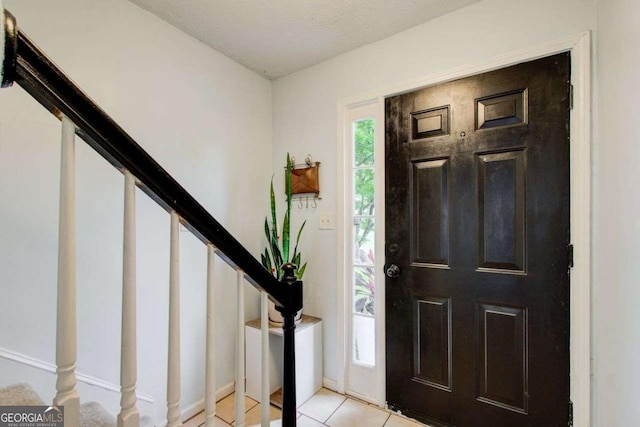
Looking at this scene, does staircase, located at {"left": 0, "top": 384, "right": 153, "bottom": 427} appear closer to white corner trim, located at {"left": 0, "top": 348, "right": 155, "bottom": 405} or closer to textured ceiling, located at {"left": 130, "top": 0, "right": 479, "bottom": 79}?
white corner trim, located at {"left": 0, "top": 348, "right": 155, "bottom": 405}

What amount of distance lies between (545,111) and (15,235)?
2.45 meters

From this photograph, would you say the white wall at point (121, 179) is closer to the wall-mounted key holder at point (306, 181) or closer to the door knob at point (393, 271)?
the wall-mounted key holder at point (306, 181)

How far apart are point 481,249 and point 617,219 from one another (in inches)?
21.5

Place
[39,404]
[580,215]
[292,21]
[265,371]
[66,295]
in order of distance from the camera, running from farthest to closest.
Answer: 1. [292,21]
2. [580,215]
3. [265,371]
4. [39,404]
5. [66,295]

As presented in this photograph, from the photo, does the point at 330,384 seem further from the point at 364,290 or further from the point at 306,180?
the point at 306,180

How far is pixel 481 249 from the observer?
5.05 feet

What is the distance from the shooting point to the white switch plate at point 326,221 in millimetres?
2079

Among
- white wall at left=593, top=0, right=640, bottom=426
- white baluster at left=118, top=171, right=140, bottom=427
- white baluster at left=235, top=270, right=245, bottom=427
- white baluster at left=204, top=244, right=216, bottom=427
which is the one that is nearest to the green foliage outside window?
white wall at left=593, top=0, right=640, bottom=426

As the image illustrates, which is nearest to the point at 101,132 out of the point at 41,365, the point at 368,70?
the point at 41,365

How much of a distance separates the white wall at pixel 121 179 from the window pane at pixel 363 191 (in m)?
0.79

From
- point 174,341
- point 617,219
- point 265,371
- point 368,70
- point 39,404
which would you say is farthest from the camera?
point 368,70

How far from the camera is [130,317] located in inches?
22.9

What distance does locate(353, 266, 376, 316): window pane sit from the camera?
6.32 feet

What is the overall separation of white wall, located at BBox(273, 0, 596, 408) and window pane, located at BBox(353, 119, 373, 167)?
0.16 metres
